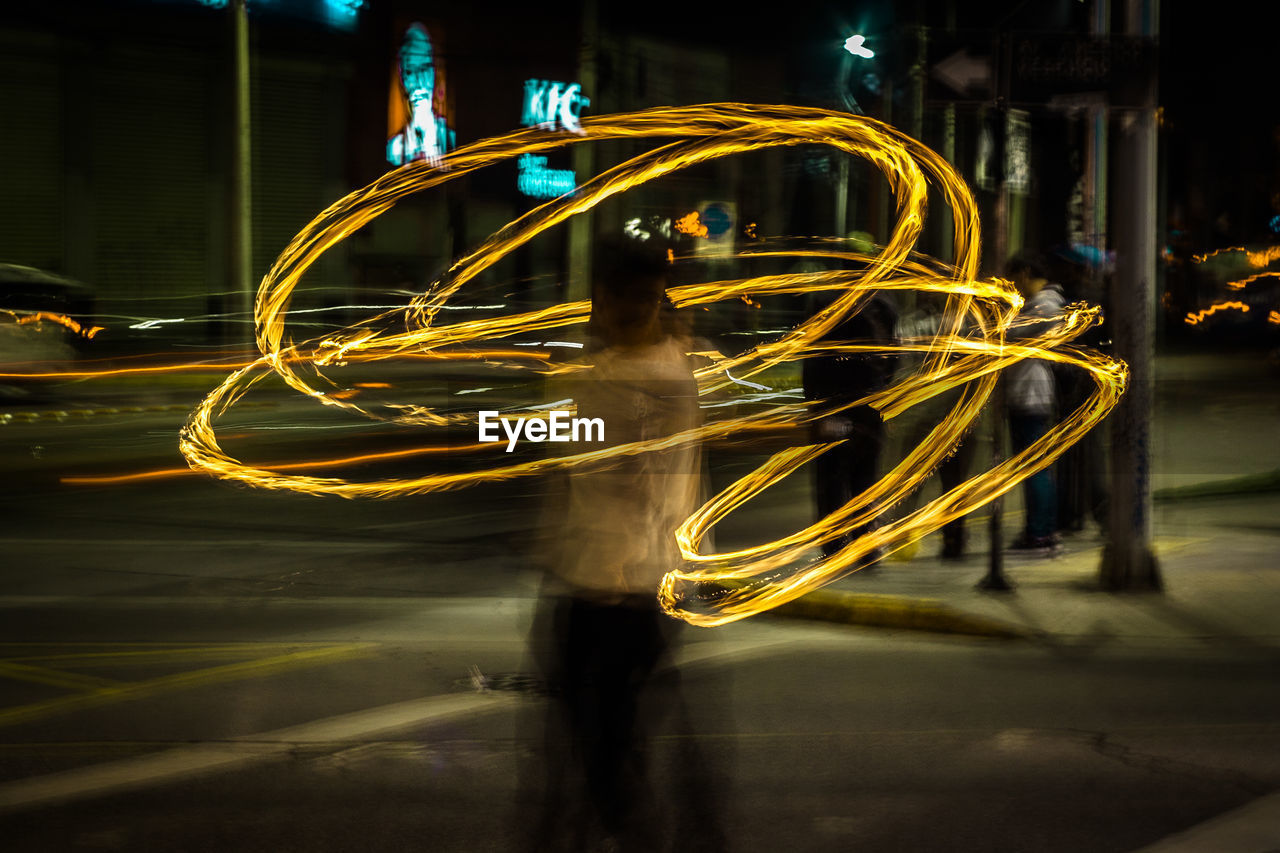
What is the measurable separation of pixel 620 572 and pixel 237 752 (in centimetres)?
224

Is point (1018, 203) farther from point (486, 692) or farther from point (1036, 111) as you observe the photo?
point (486, 692)

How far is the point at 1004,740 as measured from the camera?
19.9 feet

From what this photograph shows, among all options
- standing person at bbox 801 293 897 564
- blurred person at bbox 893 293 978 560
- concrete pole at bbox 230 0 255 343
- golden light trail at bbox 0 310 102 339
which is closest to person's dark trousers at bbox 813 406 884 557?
standing person at bbox 801 293 897 564

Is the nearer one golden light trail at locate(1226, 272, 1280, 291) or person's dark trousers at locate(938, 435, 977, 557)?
person's dark trousers at locate(938, 435, 977, 557)

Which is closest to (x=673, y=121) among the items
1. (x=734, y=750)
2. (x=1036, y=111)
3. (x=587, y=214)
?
(x=1036, y=111)

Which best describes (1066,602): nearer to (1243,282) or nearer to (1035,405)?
(1035,405)

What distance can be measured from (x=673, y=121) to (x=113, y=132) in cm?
2647

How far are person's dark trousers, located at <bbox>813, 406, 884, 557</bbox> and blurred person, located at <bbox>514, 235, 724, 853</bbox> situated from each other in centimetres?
488

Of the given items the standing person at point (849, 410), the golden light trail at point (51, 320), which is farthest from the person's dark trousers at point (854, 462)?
the golden light trail at point (51, 320)

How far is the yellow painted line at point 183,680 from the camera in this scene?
6465 mm

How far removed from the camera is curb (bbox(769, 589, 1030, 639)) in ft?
26.2

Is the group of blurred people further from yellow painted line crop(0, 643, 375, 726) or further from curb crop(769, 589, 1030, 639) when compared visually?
curb crop(769, 589, 1030, 639)

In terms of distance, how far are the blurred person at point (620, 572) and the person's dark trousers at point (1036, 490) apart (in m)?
5.85

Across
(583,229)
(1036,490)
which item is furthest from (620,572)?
(583,229)
